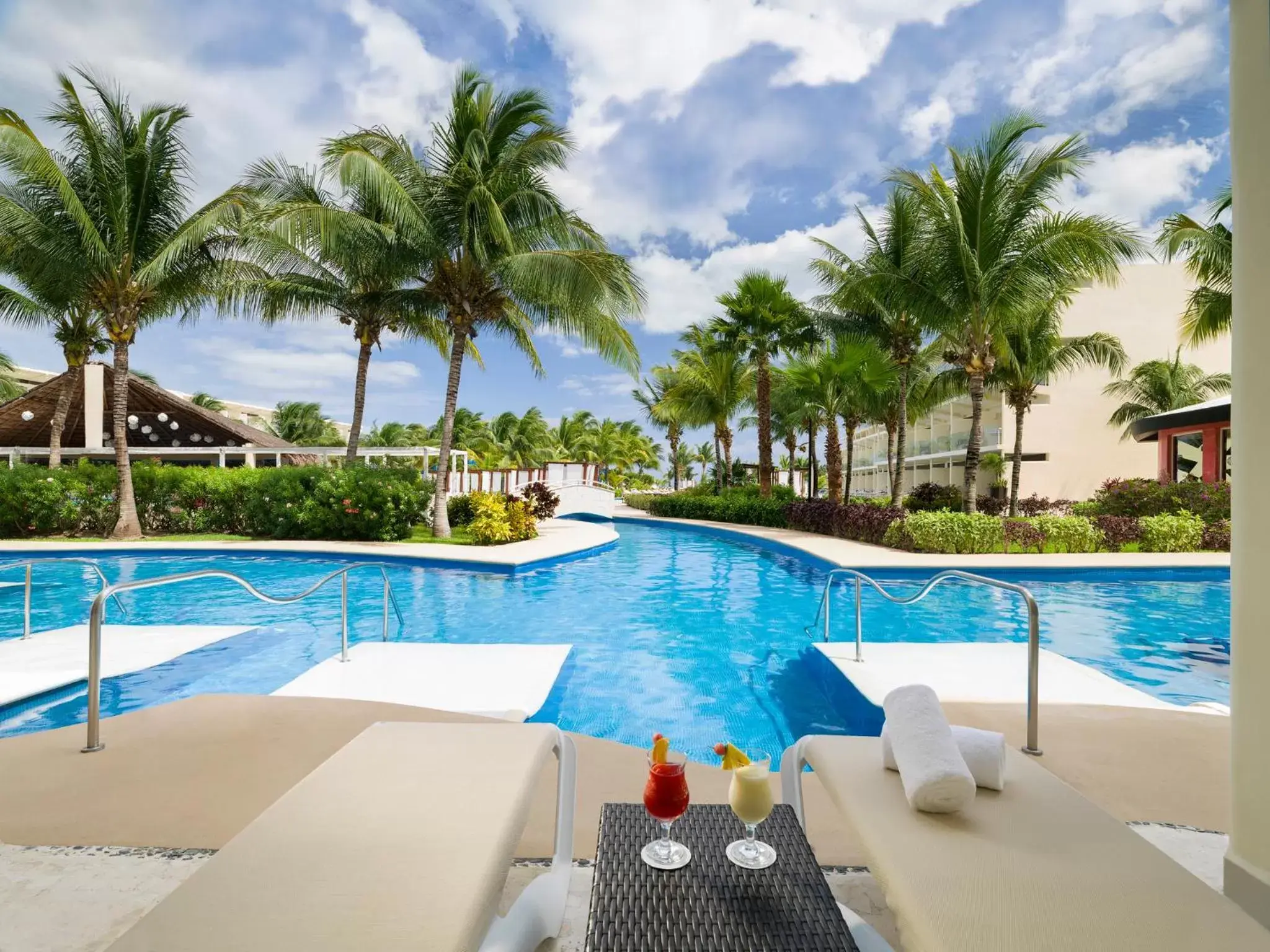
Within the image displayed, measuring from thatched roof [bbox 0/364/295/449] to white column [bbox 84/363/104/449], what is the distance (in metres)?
0.28

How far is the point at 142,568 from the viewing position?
444 inches

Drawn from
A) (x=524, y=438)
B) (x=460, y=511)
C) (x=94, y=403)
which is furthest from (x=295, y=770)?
(x=524, y=438)

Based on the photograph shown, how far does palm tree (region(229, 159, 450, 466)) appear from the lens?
11867 millimetres

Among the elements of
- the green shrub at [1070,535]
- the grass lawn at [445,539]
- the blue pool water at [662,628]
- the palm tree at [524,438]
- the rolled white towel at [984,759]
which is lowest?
the blue pool water at [662,628]

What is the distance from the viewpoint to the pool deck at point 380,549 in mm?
11117

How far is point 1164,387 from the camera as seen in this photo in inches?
888

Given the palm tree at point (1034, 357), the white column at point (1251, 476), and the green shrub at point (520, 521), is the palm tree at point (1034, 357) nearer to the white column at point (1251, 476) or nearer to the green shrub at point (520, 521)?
the green shrub at point (520, 521)

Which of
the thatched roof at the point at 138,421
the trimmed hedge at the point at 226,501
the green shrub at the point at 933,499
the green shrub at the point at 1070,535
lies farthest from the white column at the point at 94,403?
the green shrub at the point at 1070,535

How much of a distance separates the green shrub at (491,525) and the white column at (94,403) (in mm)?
13424

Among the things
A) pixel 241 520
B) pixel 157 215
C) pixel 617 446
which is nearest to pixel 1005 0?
pixel 157 215

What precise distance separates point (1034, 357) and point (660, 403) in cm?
1357

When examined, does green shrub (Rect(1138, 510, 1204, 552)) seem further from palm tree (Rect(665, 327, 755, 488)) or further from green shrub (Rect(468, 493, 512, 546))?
green shrub (Rect(468, 493, 512, 546))

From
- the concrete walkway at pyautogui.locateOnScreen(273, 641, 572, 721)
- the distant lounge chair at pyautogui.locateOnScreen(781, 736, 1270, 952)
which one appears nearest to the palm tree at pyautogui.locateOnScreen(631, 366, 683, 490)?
the concrete walkway at pyautogui.locateOnScreen(273, 641, 572, 721)

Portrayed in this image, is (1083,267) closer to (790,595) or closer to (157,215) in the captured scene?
→ (790,595)
